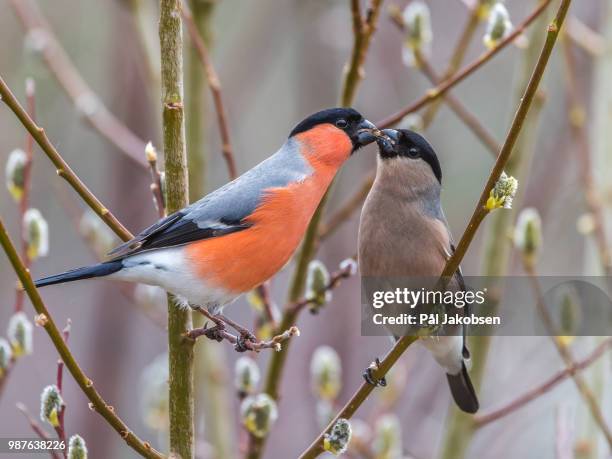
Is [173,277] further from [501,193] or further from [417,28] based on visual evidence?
[417,28]

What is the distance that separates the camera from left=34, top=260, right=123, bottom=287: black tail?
2150mm

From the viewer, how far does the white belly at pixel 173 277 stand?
8.00 ft

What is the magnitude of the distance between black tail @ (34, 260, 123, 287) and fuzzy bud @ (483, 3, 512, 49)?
1320 millimetres

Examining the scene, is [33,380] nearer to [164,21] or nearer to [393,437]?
[393,437]

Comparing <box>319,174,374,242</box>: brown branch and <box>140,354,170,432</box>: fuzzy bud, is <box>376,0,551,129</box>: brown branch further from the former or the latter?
<box>140,354,170,432</box>: fuzzy bud

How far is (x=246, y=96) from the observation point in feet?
17.0

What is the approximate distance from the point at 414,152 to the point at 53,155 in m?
1.33

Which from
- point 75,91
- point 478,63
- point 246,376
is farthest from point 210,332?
point 75,91

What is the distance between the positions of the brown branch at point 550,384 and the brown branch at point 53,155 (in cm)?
137

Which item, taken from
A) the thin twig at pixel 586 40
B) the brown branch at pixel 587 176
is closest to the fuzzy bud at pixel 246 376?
the brown branch at pixel 587 176

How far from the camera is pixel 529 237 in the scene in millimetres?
2768

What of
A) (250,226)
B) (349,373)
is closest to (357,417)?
(349,373)

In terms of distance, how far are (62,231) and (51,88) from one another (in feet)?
7.21

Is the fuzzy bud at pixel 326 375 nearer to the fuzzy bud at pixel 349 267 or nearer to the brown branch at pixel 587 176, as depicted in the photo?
the fuzzy bud at pixel 349 267
